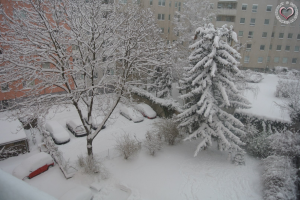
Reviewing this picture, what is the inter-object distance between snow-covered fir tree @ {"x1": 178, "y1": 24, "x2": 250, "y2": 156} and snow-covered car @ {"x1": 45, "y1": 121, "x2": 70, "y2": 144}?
33.9ft

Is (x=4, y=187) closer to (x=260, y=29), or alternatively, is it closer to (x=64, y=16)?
(x=64, y=16)

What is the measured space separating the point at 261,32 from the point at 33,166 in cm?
3944

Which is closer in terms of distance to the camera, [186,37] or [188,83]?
[188,83]

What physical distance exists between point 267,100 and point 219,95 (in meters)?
8.77

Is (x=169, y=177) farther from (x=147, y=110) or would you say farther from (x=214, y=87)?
(x=147, y=110)

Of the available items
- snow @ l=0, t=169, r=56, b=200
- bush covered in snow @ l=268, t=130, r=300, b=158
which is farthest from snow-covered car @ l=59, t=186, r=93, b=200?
bush covered in snow @ l=268, t=130, r=300, b=158

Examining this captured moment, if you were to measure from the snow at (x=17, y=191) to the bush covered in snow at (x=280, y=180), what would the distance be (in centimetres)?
1223

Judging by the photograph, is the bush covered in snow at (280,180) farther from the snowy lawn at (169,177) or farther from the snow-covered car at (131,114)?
the snow-covered car at (131,114)

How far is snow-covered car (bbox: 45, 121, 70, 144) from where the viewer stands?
17.3 meters

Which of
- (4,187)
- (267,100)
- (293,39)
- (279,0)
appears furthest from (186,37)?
(4,187)

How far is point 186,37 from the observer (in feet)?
86.2

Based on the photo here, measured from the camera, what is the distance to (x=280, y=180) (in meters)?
10.8

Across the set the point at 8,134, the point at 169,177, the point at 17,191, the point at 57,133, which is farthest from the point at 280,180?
the point at 8,134

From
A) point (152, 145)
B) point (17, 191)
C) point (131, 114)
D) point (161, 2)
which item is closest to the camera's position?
point (17, 191)
